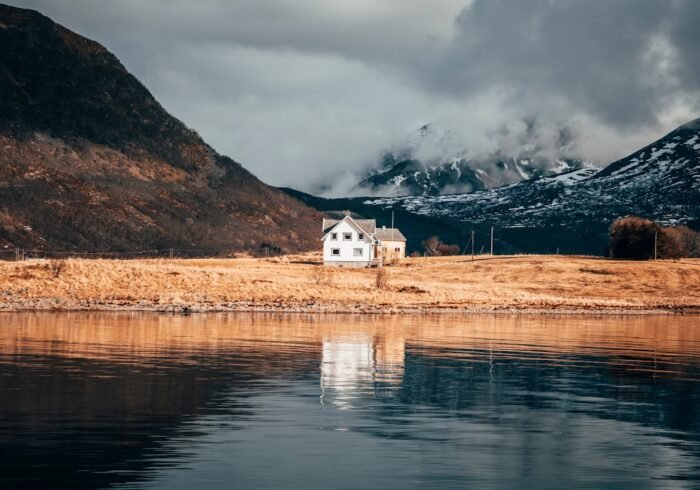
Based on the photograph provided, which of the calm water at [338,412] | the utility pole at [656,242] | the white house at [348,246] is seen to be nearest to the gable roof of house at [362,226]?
the white house at [348,246]

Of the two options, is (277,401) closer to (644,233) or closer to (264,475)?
(264,475)

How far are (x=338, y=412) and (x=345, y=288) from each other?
217 ft

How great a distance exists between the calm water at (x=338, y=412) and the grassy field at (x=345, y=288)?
86.6ft

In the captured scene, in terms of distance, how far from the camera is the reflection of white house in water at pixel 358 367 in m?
33.2

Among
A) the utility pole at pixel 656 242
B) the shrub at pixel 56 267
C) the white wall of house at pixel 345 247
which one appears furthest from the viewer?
the white wall of house at pixel 345 247

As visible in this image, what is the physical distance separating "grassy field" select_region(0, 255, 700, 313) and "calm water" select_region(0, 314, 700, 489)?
26401 mm

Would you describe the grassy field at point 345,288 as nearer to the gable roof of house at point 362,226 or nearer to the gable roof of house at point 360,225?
the gable roof of house at point 362,226

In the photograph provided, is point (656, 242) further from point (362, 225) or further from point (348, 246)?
point (348, 246)

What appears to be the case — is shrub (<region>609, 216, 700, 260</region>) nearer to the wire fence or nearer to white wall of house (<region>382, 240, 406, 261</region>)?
white wall of house (<region>382, 240, 406, 261</region>)

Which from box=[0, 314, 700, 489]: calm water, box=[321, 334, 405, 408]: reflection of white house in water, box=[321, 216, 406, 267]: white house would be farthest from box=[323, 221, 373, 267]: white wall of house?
box=[0, 314, 700, 489]: calm water

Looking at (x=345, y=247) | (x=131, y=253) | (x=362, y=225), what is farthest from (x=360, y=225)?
(x=131, y=253)

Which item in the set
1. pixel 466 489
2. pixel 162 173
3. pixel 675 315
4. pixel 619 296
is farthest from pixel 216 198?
pixel 466 489

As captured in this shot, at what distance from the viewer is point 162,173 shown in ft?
646

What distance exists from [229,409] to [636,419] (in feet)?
37.8
